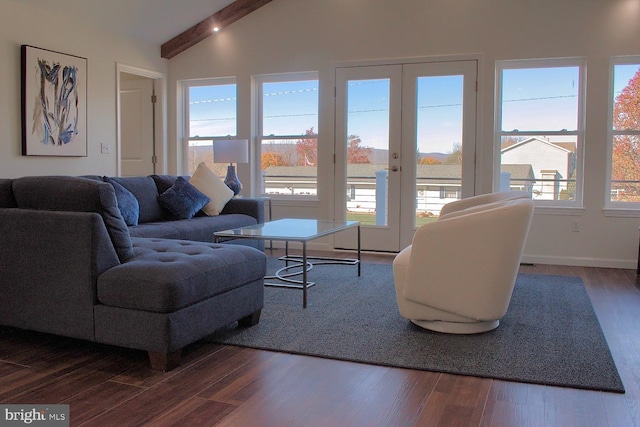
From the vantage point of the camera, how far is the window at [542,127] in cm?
556

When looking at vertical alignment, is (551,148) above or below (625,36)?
below

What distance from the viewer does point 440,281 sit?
3096 mm

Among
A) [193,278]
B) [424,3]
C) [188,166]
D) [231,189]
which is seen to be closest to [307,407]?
[193,278]

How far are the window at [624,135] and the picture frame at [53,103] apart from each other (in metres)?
5.20

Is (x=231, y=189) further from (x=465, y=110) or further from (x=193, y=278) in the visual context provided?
(x=193, y=278)

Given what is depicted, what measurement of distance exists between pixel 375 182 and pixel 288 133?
4.03ft

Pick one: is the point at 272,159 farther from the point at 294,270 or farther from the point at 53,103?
the point at 53,103

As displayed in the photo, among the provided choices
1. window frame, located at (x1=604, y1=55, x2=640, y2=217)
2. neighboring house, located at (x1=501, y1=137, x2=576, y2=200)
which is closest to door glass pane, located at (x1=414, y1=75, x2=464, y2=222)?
neighboring house, located at (x1=501, y1=137, x2=576, y2=200)

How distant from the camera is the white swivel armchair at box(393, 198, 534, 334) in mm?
2990

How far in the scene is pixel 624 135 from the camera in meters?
5.43

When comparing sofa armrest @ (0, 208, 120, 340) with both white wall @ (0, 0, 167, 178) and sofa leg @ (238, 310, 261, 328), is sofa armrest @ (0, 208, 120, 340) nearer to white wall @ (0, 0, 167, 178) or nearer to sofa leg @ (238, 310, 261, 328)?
sofa leg @ (238, 310, 261, 328)

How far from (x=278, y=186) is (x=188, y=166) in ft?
4.23

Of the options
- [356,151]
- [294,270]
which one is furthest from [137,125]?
[294,270]

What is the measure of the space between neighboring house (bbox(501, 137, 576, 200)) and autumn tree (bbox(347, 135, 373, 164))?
1439 millimetres
